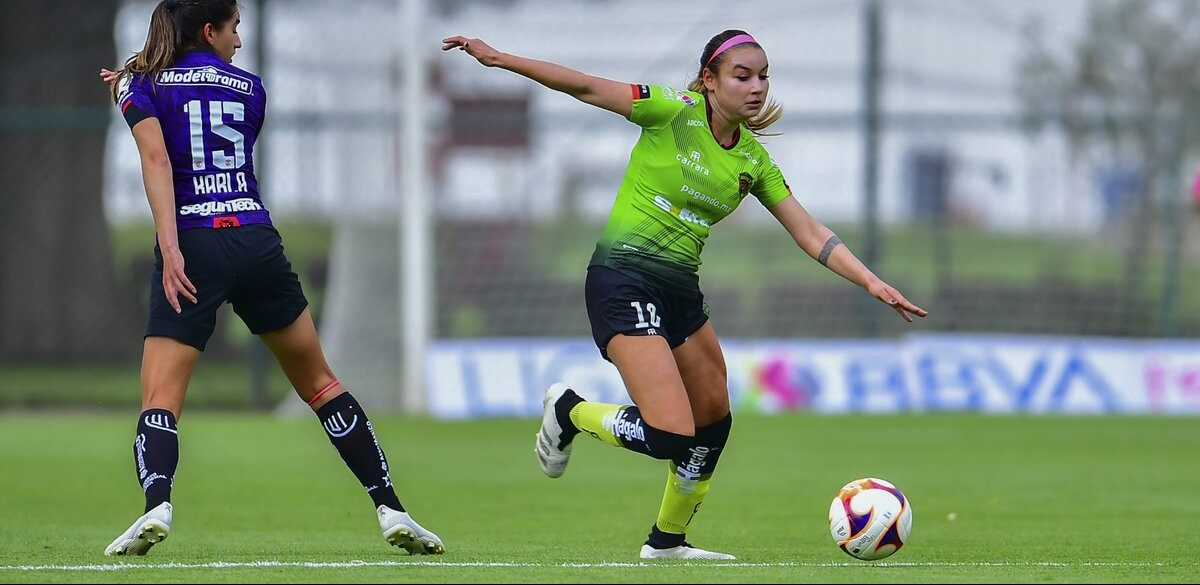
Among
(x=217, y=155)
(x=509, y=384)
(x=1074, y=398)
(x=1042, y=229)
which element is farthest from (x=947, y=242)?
(x=217, y=155)

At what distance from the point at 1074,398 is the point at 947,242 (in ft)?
9.90

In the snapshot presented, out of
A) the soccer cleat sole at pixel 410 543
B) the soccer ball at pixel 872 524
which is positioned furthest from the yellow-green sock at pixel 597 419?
the soccer ball at pixel 872 524

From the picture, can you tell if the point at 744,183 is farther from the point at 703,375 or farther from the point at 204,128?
the point at 204,128

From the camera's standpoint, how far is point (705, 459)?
7227mm

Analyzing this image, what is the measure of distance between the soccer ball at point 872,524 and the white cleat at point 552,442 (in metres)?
1.28

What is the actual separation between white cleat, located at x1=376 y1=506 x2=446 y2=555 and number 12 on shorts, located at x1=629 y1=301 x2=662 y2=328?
1212 mm

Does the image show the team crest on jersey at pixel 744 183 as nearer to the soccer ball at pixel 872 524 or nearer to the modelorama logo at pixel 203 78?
the soccer ball at pixel 872 524

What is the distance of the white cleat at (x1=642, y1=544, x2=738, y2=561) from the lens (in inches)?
279

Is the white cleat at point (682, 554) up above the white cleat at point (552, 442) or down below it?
below

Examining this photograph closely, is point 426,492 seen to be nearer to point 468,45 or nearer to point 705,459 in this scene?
point 705,459

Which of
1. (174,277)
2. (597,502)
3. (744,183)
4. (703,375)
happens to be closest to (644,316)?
(703,375)

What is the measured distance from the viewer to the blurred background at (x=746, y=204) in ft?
56.3

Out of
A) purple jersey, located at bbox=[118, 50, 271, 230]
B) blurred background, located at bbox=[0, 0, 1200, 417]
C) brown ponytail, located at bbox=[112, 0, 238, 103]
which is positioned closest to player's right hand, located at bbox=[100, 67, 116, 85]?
brown ponytail, located at bbox=[112, 0, 238, 103]

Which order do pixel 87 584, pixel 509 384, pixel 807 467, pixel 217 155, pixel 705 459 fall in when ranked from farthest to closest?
1. pixel 509 384
2. pixel 807 467
3. pixel 705 459
4. pixel 217 155
5. pixel 87 584
